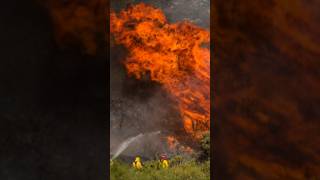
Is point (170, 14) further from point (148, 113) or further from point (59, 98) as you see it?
point (59, 98)

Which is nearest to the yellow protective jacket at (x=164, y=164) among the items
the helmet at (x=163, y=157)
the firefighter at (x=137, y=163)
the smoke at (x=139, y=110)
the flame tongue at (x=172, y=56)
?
the helmet at (x=163, y=157)

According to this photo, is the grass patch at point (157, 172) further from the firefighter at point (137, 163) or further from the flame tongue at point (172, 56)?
the flame tongue at point (172, 56)

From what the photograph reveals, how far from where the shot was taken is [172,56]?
32.8ft

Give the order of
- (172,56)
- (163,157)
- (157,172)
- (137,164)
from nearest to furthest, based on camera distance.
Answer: (157,172) → (137,164) → (163,157) → (172,56)

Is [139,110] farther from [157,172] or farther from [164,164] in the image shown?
[157,172]

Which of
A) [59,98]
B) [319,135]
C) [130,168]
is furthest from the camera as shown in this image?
[130,168]

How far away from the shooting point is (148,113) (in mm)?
9750

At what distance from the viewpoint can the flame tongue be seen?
9898 mm

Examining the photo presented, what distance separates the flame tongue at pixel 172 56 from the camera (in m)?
9.90

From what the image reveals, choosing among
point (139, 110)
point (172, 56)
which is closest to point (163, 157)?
point (139, 110)

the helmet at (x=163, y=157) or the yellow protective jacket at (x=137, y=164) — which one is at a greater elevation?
the helmet at (x=163, y=157)

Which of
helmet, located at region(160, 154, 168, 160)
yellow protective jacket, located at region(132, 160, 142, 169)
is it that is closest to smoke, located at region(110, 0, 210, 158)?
helmet, located at region(160, 154, 168, 160)

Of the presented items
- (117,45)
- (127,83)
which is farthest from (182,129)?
(117,45)

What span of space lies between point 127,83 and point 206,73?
5.62ft
